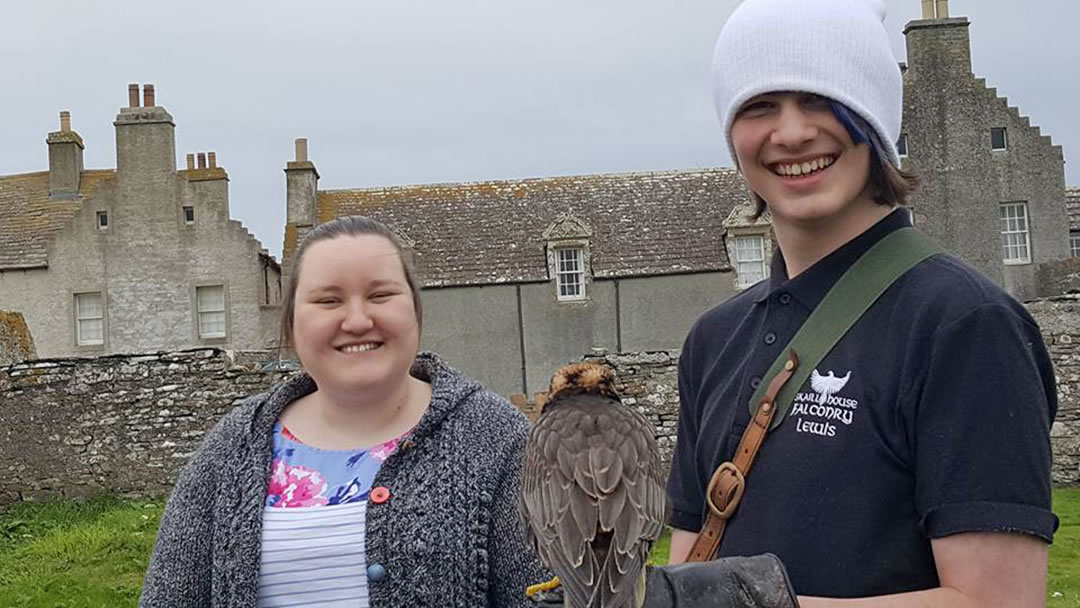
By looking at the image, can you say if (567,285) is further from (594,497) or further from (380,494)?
(594,497)

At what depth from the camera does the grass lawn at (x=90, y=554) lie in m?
8.67

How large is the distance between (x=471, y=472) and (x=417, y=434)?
0.22 m

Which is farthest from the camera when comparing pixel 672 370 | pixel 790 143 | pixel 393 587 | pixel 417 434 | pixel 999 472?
pixel 672 370

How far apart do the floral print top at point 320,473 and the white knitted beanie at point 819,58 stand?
1550mm

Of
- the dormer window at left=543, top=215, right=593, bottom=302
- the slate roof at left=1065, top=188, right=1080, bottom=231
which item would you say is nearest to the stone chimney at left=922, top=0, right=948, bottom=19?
the slate roof at left=1065, top=188, right=1080, bottom=231

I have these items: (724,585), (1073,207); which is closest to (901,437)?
(724,585)

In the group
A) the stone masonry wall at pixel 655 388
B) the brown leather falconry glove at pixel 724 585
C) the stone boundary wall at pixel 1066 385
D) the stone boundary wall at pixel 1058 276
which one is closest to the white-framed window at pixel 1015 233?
the stone boundary wall at pixel 1058 276

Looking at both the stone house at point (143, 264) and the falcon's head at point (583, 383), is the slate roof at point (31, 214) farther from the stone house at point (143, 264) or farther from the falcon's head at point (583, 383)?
the falcon's head at point (583, 383)

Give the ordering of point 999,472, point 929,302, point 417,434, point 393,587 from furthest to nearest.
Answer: point 417,434 → point 393,587 → point 929,302 → point 999,472

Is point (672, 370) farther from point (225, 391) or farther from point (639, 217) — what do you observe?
point (639, 217)

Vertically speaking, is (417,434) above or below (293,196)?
below

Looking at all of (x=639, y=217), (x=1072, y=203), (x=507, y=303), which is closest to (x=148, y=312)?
(x=507, y=303)

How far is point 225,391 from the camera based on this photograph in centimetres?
1567

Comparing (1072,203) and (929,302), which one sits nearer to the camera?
(929,302)
